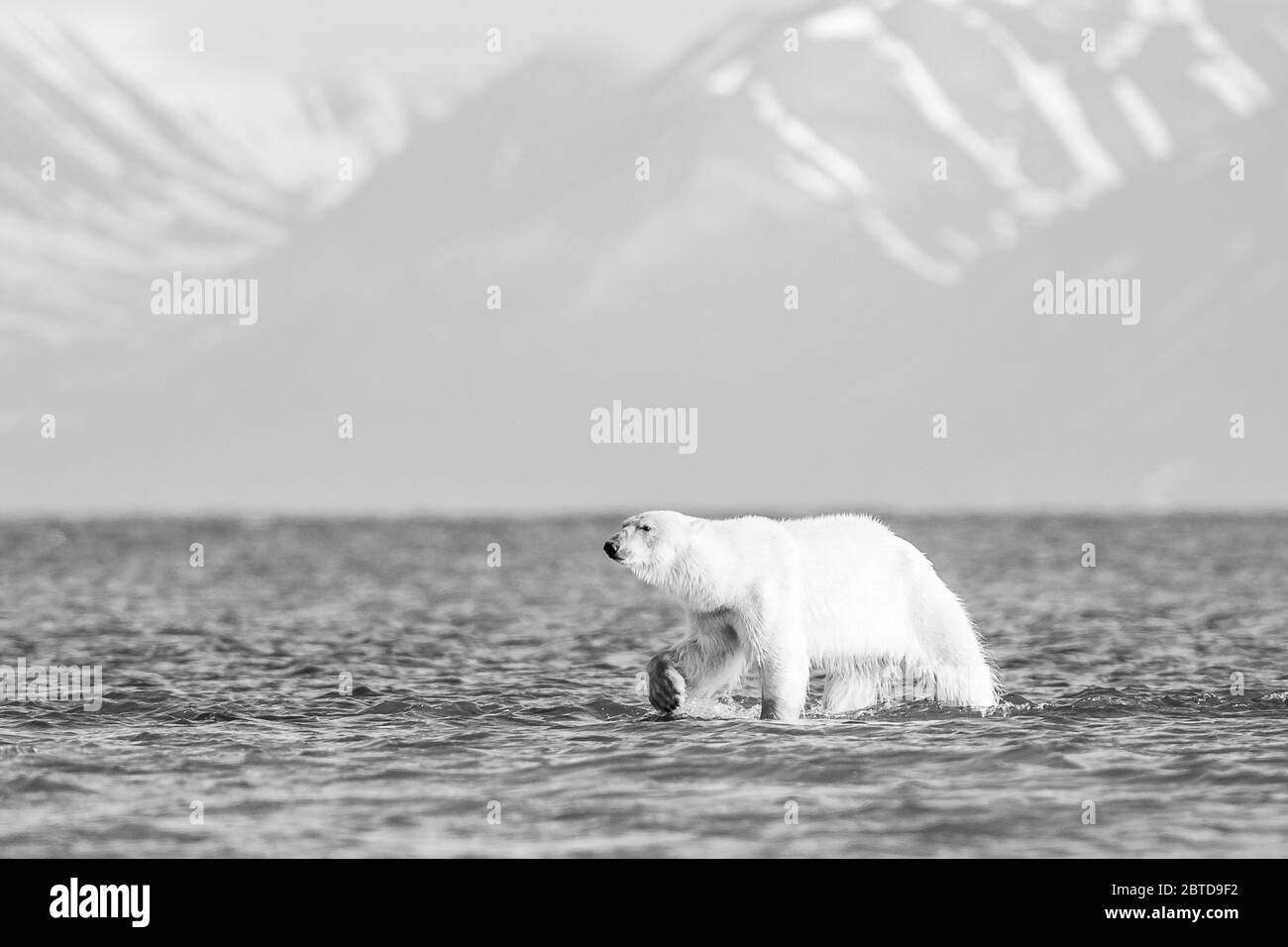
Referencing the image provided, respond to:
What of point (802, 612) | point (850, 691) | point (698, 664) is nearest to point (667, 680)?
point (698, 664)

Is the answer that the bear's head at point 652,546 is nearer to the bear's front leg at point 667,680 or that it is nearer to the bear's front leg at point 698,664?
the bear's front leg at point 698,664

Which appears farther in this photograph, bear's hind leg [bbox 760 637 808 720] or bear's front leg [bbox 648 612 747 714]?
bear's front leg [bbox 648 612 747 714]

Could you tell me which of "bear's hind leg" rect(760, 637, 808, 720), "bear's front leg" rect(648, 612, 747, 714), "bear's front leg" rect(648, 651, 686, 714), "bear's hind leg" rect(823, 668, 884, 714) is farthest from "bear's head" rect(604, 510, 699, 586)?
"bear's hind leg" rect(823, 668, 884, 714)

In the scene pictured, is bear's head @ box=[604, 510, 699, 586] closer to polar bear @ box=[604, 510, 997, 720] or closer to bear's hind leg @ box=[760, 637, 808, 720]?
polar bear @ box=[604, 510, 997, 720]

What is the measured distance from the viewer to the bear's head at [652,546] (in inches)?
728

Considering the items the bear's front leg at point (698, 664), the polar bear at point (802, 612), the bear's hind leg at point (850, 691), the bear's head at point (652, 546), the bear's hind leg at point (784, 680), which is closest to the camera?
the bear's head at point (652, 546)

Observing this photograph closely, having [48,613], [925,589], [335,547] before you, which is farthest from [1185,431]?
[925,589]

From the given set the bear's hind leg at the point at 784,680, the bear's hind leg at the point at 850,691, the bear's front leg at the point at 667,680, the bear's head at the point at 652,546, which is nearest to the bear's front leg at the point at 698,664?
the bear's front leg at the point at 667,680

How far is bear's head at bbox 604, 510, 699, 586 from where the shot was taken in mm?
18484

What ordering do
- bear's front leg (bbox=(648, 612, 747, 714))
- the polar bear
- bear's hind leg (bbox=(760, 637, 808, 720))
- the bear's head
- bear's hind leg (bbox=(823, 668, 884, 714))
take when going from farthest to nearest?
bear's hind leg (bbox=(823, 668, 884, 714))
bear's front leg (bbox=(648, 612, 747, 714))
bear's hind leg (bbox=(760, 637, 808, 720))
the polar bear
the bear's head

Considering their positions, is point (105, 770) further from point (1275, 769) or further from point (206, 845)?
point (1275, 769)

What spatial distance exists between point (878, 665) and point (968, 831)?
5.53 metres

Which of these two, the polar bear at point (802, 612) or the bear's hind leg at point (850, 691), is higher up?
the polar bear at point (802, 612)

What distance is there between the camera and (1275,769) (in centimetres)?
1652
